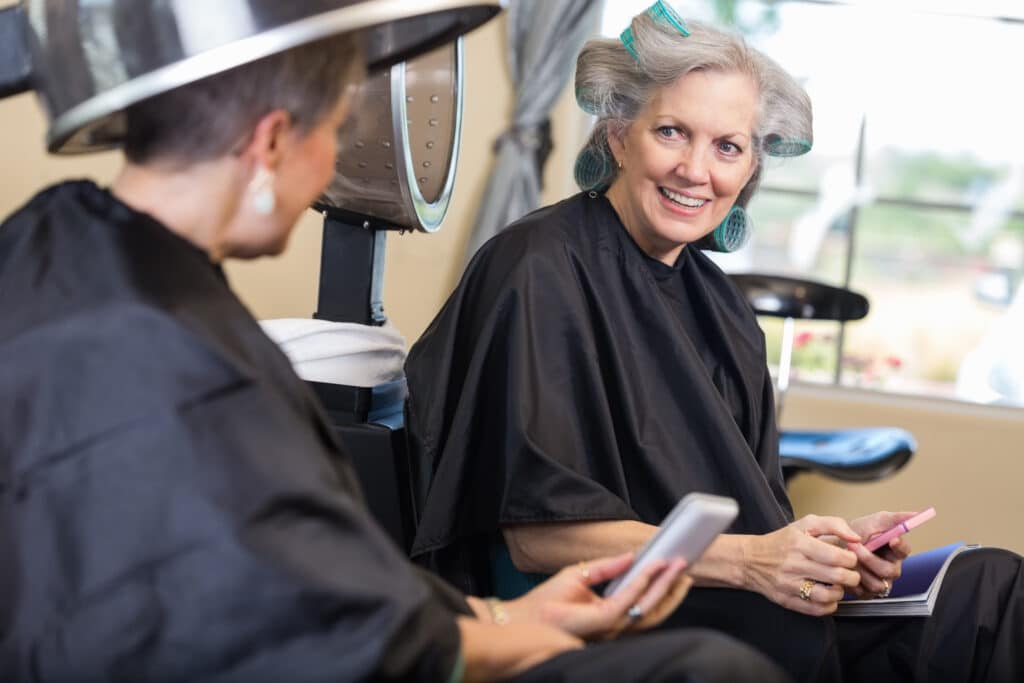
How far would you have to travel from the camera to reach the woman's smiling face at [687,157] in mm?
2064

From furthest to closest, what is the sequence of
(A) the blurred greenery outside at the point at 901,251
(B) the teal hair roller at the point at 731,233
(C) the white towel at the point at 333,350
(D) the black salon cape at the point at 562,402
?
(A) the blurred greenery outside at the point at 901,251 → (B) the teal hair roller at the point at 731,233 → (C) the white towel at the point at 333,350 → (D) the black salon cape at the point at 562,402

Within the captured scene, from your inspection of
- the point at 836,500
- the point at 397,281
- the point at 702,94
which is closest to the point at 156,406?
the point at 702,94

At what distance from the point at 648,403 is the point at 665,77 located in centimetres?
56

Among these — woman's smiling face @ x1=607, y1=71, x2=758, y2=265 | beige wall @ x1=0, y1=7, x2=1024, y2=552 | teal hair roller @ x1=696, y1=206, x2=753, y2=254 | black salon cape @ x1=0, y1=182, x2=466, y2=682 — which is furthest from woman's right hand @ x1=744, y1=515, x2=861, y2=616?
beige wall @ x1=0, y1=7, x2=1024, y2=552

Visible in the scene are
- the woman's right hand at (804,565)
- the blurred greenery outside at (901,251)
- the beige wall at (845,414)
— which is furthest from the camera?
the blurred greenery outside at (901,251)

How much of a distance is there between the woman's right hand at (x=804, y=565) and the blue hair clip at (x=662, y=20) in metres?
0.84

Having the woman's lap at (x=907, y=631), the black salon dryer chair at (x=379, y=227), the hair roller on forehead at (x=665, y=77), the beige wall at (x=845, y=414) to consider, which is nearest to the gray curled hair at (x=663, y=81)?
the hair roller on forehead at (x=665, y=77)

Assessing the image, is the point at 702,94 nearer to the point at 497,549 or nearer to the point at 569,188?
the point at 497,549

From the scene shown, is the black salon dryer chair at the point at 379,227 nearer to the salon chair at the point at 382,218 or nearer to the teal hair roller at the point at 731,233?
the salon chair at the point at 382,218

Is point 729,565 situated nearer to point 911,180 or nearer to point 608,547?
point 608,547

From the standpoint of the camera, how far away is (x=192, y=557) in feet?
3.11

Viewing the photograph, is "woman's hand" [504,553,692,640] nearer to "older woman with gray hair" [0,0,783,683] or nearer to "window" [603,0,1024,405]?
"older woman with gray hair" [0,0,783,683]

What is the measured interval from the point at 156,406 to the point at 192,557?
126mm

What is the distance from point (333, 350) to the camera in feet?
6.66
